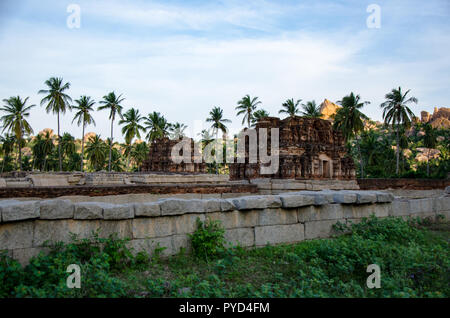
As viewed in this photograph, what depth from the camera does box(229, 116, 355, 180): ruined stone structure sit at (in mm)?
23172

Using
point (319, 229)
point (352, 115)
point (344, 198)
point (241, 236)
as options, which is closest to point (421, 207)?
point (344, 198)

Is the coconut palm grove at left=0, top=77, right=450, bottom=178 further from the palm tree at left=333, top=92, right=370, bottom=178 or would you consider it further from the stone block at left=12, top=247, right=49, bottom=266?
the stone block at left=12, top=247, right=49, bottom=266

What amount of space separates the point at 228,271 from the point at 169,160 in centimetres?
3046

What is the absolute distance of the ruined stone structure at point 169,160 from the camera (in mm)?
34094

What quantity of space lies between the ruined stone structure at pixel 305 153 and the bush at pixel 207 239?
17.7m

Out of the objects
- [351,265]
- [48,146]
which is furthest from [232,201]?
[48,146]

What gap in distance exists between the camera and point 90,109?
146ft

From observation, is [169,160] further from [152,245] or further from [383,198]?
[152,245]

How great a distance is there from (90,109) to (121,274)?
45.4 m

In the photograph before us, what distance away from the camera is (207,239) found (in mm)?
5211

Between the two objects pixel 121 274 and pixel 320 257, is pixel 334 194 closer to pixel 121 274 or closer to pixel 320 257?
pixel 320 257

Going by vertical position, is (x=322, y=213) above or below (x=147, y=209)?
below

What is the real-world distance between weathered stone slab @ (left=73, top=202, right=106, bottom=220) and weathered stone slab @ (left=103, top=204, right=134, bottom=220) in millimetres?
88
